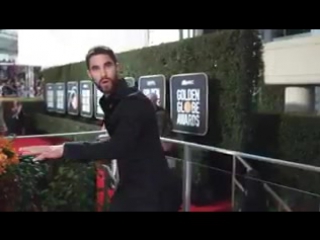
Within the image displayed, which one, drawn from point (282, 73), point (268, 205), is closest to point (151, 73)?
point (282, 73)

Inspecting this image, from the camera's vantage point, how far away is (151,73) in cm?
228

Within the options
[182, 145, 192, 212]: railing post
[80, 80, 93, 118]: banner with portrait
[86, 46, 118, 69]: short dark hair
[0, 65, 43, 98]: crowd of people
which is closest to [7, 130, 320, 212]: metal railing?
[182, 145, 192, 212]: railing post

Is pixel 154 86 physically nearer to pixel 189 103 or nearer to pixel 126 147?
pixel 189 103

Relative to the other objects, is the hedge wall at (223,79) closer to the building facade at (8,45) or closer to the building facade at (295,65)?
the building facade at (295,65)

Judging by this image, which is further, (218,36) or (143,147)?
(218,36)

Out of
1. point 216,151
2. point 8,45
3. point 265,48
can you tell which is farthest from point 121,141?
point 265,48

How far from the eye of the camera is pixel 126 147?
215 cm

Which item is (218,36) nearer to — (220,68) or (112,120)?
(220,68)

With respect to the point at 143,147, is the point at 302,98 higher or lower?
higher

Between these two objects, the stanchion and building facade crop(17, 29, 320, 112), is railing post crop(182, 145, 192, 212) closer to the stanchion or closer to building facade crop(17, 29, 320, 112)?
the stanchion

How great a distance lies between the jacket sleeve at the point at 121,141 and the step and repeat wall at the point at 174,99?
5.7 inches

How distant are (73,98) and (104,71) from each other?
291mm

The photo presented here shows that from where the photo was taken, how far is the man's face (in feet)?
7.05
